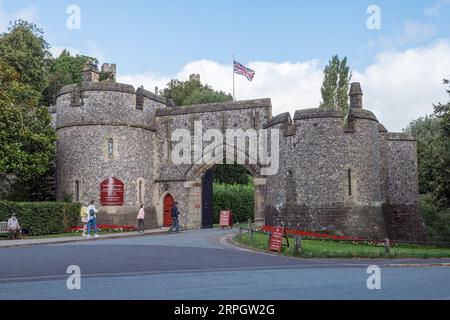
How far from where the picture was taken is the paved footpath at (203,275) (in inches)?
376

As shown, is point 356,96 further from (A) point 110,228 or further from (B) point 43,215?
(B) point 43,215

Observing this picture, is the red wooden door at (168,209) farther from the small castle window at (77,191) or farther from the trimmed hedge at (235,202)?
the trimmed hedge at (235,202)

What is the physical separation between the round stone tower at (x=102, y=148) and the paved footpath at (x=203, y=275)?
1210 cm

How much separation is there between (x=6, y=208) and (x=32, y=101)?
6968 mm

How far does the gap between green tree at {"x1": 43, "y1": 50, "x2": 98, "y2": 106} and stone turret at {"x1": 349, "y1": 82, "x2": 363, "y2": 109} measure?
30.9 m

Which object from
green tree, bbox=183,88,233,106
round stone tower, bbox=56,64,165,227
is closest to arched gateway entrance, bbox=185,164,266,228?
round stone tower, bbox=56,64,165,227

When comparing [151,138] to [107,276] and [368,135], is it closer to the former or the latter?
[368,135]

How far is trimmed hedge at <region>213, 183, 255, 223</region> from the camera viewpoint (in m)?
43.2

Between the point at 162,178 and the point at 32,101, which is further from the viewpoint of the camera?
the point at 162,178

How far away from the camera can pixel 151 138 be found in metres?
33.0

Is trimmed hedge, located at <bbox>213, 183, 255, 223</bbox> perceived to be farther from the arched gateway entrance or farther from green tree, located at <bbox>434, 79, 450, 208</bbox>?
green tree, located at <bbox>434, 79, 450, 208</bbox>

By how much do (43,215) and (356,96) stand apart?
1631 cm
